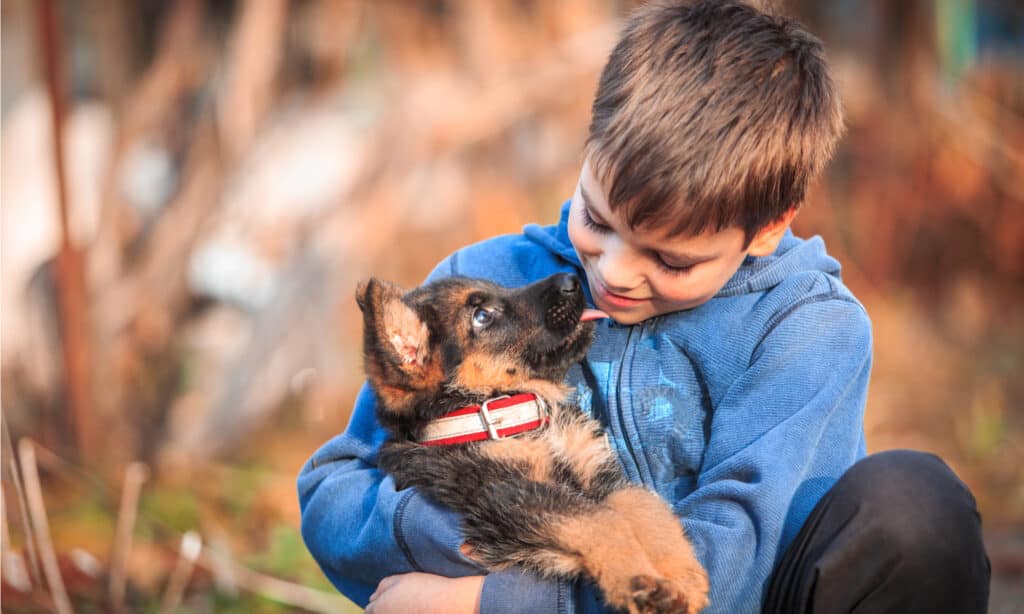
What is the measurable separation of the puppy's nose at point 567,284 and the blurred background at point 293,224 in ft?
8.25

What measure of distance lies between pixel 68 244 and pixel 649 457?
3.98m

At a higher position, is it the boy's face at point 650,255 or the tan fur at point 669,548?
the boy's face at point 650,255

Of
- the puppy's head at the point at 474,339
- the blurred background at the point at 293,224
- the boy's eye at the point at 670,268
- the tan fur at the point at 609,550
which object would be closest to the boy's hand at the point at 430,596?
the tan fur at the point at 609,550

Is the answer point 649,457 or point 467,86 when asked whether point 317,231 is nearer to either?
point 467,86

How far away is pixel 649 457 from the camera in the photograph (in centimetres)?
277

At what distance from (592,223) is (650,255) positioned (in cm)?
19

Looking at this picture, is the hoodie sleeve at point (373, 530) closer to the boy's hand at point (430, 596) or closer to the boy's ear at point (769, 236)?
the boy's hand at point (430, 596)

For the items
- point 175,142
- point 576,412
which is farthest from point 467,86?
point 576,412

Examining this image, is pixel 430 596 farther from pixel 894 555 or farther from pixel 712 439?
pixel 894 555

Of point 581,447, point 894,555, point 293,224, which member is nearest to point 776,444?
point 894,555

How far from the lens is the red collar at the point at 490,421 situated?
283 centimetres

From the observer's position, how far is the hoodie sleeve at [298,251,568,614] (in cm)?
248

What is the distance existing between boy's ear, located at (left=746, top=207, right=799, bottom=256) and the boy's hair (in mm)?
36

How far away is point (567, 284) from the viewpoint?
286 centimetres
